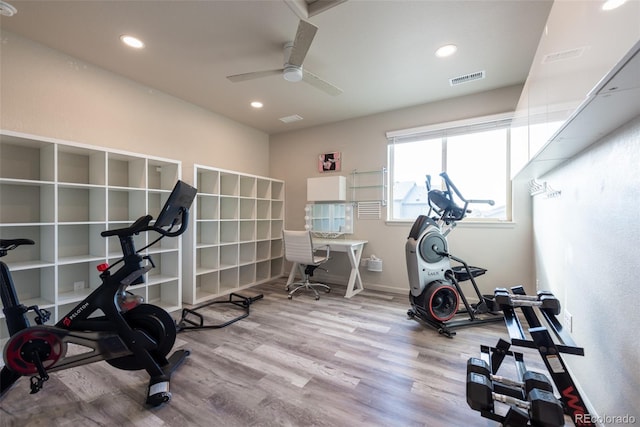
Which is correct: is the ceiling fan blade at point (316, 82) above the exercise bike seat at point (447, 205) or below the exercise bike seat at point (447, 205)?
above

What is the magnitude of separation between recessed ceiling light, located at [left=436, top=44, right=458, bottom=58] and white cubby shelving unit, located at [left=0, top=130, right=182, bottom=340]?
309 centimetres

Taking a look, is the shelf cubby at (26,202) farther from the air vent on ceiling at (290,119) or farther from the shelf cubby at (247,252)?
the air vent on ceiling at (290,119)

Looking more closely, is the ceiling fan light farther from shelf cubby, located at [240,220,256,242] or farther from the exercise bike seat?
shelf cubby, located at [240,220,256,242]

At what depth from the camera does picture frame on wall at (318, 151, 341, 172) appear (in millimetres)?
4363

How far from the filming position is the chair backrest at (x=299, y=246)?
3.49 meters

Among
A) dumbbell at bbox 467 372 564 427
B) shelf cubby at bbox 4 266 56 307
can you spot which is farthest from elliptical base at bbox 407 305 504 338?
shelf cubby at bbox 4 266 56 307

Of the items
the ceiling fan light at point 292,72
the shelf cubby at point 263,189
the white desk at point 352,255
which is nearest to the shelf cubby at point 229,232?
the shelf cubby at point 263,189

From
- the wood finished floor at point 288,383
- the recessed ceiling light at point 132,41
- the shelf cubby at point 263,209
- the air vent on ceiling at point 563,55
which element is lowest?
the wood finished floor at point 288,383

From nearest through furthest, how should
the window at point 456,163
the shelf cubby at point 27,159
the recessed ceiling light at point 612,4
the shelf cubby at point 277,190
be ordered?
the recessed ceiling light at point 612,4, the shelf cubby at point 27,159, the window at point 456,163, the shelf cubby at point 277,190

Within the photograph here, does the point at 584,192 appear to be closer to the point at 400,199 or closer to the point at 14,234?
the point at 400,199

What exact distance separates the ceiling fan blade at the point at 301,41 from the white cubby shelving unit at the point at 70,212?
1885 mm

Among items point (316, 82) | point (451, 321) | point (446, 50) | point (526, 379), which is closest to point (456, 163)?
point (446, 50)

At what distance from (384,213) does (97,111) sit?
12.4ft

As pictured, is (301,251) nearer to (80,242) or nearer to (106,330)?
(106,330)
